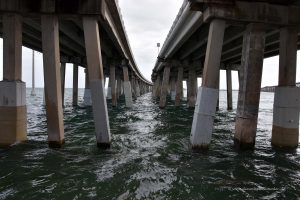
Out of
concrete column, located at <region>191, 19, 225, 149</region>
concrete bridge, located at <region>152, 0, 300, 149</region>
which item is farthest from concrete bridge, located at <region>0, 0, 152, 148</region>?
concrete bridge, located at <region>152, 0, 300, 149</region>

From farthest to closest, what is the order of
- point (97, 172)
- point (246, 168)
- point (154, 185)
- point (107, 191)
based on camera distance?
point (246, 168), point (97, 172), point (154, 185), point (107, 191)

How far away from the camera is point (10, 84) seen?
10.9 meters

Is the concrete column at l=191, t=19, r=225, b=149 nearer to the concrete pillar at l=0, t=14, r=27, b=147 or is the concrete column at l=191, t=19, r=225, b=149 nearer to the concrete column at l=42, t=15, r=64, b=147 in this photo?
the concrete column at l=42, t=15, r=64, b=147

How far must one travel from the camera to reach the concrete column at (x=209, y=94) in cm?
1115

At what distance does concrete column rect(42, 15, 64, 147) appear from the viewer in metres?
10.9

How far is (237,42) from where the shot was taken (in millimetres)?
19500

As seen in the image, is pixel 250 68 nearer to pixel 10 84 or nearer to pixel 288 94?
pixel 288 94

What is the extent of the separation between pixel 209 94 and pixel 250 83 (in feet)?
→ 4.81

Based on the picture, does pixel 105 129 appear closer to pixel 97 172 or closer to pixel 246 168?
pixel 97 172

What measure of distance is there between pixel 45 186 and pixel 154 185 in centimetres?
246

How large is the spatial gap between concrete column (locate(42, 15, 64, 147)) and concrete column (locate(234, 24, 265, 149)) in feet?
20.5

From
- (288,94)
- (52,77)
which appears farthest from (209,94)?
(52,77)

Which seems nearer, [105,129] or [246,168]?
[246,168]

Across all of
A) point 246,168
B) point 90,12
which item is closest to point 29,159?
point 90,12
